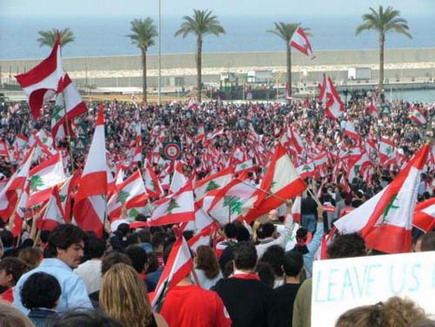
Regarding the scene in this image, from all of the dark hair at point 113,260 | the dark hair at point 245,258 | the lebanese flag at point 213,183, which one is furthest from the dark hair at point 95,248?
the lebanese flag at point 213,183

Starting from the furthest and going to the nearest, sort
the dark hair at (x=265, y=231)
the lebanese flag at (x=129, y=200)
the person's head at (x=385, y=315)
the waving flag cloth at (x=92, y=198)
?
1. the lebanese flag at (x=129, y=200)
2. the waving flag cloth at (x=92, y=198)
3. the dark hair at (x=265, y=231)
4. the person's head at (x=385, y=315)

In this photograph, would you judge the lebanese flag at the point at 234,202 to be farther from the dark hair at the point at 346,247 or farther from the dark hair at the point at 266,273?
the dark hair at the point at 346,247

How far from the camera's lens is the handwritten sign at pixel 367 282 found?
4.51 metres


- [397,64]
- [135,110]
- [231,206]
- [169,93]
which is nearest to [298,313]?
[231,206]

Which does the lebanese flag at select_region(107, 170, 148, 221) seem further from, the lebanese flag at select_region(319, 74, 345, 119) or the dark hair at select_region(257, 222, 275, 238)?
the lebanese flag at select_region(319, 74, 345, 119)

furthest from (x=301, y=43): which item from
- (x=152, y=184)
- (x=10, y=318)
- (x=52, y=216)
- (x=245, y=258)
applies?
(x=10, y=318)

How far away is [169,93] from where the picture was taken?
88.8m

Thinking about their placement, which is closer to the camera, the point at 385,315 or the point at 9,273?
the point at 385,315

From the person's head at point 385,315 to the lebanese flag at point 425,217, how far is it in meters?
6.74

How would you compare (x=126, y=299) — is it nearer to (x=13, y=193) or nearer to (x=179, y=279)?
(x=179, y=279)

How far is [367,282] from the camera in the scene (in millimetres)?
4598

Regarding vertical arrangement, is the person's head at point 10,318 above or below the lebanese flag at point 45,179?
above

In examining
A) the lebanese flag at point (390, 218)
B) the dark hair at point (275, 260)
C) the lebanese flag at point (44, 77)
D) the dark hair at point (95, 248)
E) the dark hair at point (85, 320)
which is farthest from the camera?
the lebanese flag at point (44, 77)

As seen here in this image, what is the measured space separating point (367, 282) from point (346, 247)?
2.71 m
